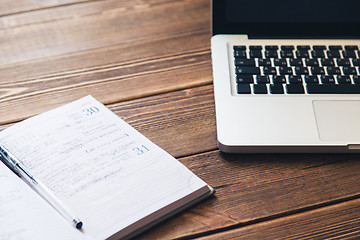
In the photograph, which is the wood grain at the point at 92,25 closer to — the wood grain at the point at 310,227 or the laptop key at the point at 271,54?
the laptop key at the point at 271,54

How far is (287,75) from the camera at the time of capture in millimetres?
804

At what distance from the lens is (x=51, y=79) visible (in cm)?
90

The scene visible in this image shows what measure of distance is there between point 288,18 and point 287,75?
129 millimetres

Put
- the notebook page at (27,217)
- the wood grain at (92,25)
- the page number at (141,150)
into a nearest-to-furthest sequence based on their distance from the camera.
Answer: the notebook page at (27,217), the page number at (141,150), the wood grain at (92,25)

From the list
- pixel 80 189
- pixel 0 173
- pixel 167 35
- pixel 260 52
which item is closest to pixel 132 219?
pixel 80 189

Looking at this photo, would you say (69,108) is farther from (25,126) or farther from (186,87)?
(186,87)

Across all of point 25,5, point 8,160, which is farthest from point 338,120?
point 25,5

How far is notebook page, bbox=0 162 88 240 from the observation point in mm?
570

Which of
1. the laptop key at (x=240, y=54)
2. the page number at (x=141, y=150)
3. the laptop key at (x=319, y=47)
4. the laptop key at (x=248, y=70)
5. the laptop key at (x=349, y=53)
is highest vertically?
the laptop key at (x=319, y=47)

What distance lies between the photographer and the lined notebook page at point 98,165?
2.01ft

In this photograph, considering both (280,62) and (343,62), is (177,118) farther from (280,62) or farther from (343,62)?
(343,62)

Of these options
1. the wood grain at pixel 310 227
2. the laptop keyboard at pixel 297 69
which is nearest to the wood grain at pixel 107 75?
the laptop keyboard at pixel 297 69

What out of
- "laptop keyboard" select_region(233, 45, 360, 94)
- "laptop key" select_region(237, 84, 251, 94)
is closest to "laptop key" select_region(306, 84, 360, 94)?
"laptop keyboard" select_region(233, 45, 360, 94)

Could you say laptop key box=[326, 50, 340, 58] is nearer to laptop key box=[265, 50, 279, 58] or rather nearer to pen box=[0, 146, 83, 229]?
laptop key box=[265, 50, 279, 58]
